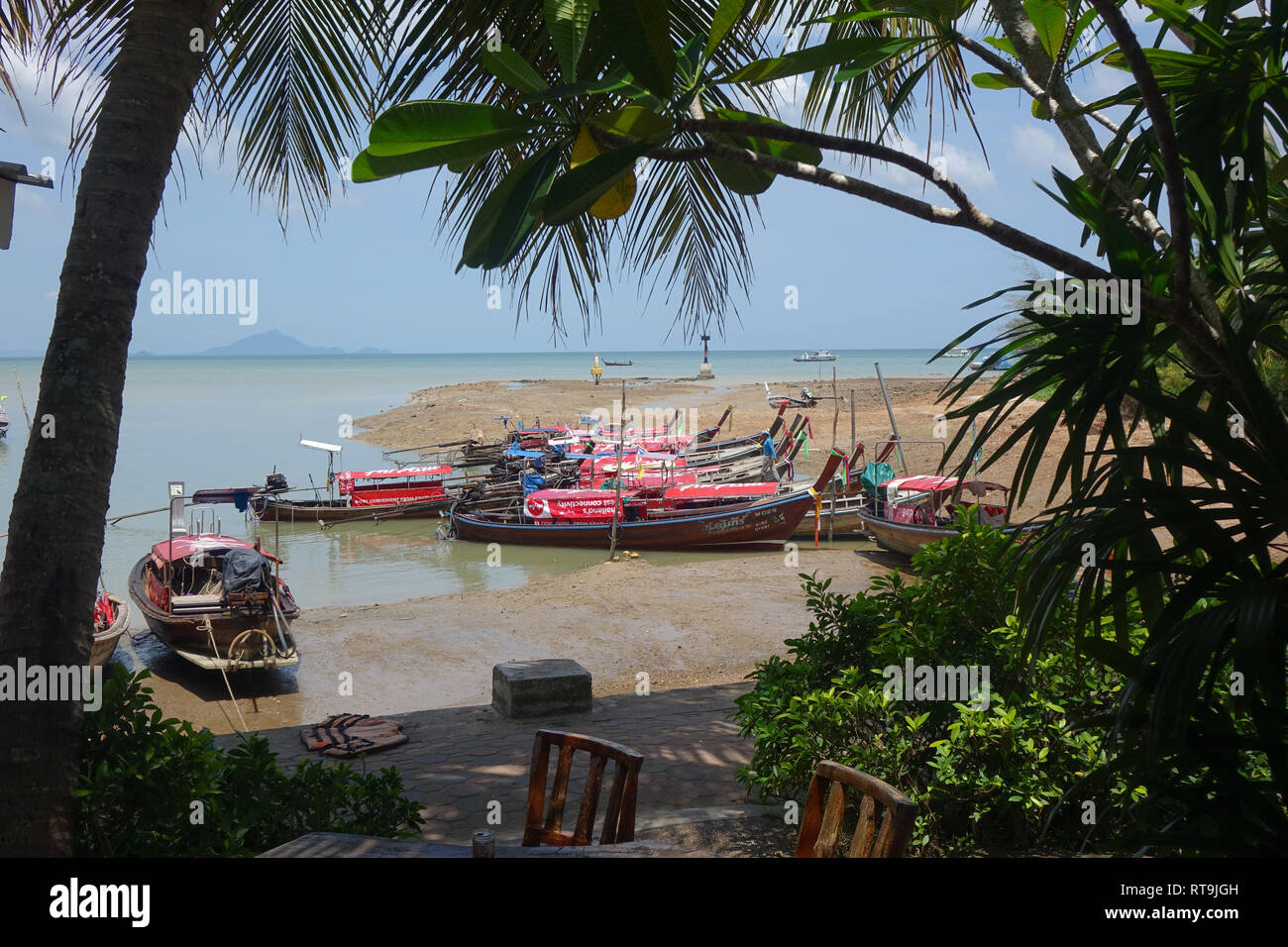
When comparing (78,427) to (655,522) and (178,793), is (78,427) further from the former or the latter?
(655,522)

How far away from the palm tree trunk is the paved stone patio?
2.41 meters

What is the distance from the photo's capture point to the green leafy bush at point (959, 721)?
391 cm

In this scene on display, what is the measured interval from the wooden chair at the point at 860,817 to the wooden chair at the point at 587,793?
0.59 meters

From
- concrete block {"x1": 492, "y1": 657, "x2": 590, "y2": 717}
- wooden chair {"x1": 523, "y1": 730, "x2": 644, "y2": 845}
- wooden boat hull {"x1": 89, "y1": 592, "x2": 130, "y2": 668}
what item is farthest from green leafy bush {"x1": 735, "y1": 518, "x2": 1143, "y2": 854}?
wooden boat hull {"x1": 89, "y1": 592, "x2": 130, "y2": 668}

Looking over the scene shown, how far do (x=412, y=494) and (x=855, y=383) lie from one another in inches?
1615

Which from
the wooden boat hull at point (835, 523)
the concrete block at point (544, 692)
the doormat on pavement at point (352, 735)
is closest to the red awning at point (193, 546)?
the doormat on pavement at point (352, 735)

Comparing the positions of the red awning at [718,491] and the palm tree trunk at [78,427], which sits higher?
the palm tree trunk at [78,427]

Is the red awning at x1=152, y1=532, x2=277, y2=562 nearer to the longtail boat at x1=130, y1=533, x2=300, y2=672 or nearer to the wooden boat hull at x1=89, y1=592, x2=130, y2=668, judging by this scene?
the longtail boat at x1=130, y1=533, x2=300, y2=672

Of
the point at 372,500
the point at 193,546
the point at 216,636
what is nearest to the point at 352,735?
the point at 216,636

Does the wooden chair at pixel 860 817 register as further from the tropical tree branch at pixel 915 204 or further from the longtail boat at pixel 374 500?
the longtail boat at pixel 374 500

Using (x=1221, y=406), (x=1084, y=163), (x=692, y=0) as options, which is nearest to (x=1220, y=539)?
(x=1221, y=406)

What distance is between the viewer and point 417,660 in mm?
12836

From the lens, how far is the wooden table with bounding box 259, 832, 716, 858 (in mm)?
2557

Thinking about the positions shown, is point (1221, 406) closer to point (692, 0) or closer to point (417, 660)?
point (692, 0)
